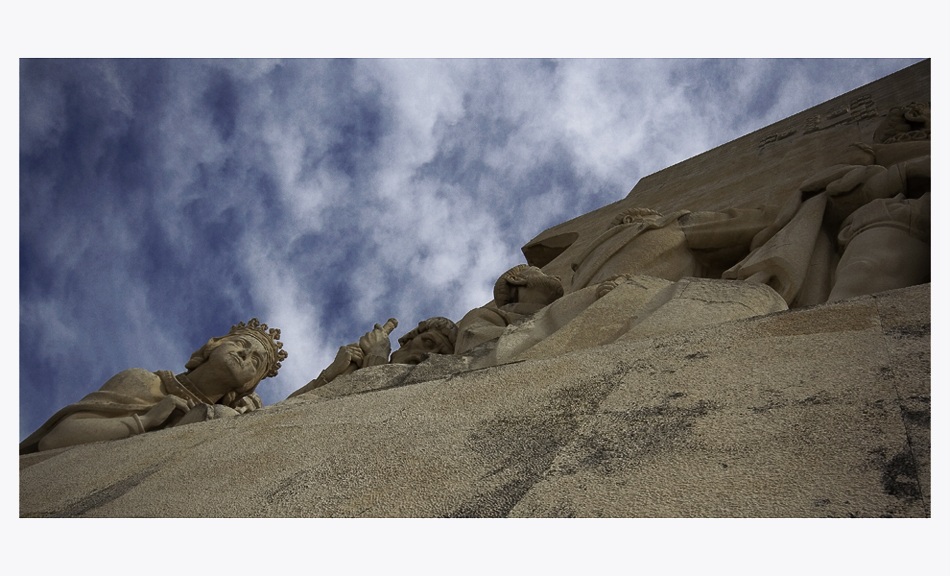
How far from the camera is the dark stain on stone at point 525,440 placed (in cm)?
171

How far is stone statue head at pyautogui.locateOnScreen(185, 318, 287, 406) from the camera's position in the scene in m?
4.86

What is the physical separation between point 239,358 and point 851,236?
3.55 meters

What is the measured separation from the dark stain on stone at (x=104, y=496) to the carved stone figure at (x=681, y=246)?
3.28 m

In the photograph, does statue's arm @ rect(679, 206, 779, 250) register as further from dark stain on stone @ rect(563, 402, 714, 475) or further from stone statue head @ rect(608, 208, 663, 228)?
dark stain on stone @ rect(563, 402, 714, 475)

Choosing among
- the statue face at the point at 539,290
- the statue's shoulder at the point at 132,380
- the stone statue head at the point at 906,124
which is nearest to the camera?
the statue's shoulder at the point at 132,380

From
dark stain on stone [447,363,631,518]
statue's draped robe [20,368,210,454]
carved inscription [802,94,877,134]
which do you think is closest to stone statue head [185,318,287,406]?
statue's draped robe [20,368,210,454]

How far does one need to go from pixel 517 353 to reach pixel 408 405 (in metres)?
1.42

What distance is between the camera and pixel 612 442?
6.06 ft

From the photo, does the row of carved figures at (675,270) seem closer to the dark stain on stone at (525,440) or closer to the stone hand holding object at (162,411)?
the stone hand holding object at (162,411)

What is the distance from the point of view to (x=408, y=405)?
2621mm

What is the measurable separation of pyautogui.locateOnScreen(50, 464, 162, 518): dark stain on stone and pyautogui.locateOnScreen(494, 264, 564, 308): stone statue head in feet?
11.6

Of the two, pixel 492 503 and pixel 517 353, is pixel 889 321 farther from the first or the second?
pixel 517 353

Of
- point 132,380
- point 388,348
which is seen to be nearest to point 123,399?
point 132,380

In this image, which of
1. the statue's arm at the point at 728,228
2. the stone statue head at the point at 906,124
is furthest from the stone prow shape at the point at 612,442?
the stone statue head at the point at 906,124
